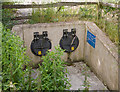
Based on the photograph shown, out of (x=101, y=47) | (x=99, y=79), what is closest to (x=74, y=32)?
(x=101, y=47)

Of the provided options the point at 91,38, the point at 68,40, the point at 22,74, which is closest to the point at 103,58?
the point at 91,38

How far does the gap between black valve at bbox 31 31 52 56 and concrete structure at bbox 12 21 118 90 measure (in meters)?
0.12

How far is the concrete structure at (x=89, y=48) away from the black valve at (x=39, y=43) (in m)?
0.12

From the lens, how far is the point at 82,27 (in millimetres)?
6047

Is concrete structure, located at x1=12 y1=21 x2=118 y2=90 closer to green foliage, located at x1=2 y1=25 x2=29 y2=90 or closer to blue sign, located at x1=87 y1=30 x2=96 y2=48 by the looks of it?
blue sign, located at x1=87 y1=30 x2=96 y2=48

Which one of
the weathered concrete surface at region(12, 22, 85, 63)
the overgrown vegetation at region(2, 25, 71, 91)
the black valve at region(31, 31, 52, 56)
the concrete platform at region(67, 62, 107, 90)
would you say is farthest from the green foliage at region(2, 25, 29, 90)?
the black valve at region(31, 31, 52, 56)

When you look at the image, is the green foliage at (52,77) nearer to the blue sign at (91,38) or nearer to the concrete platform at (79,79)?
the concrete platform at (79,79)

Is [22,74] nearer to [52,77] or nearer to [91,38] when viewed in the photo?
[52,77]

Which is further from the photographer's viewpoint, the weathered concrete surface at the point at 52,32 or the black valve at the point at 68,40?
the black valve at the point at 68,40

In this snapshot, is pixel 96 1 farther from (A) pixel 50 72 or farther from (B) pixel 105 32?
(A) pixel 50 72

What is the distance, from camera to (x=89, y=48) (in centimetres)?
585

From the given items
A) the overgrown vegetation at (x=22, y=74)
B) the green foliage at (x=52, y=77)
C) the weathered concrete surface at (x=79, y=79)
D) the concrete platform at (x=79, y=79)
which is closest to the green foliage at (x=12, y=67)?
the overgrown vegetation at (x=22, y=74)

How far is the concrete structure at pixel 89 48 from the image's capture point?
4516mm

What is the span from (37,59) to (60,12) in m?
1.79
